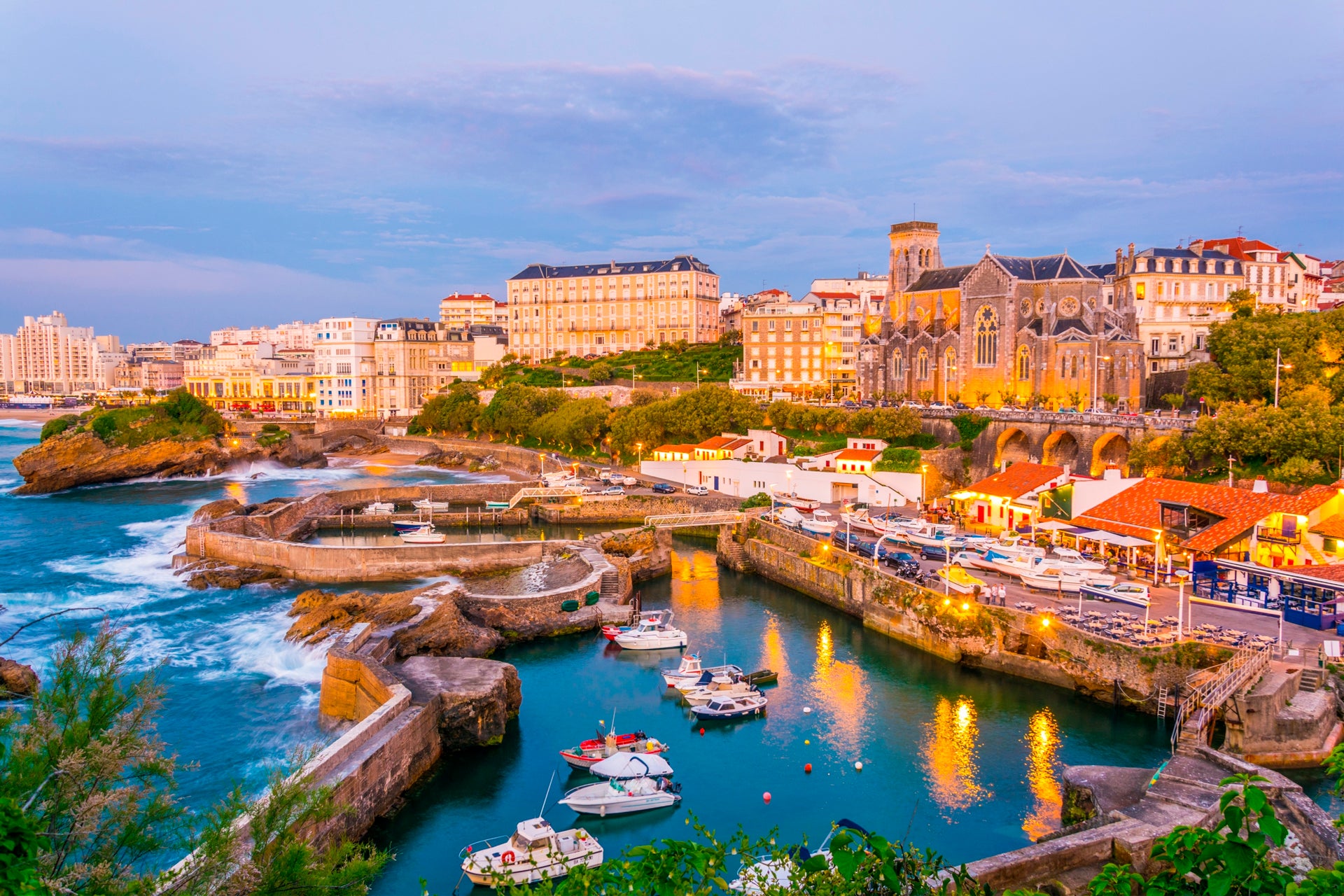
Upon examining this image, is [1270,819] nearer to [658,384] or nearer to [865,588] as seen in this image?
[865,588]

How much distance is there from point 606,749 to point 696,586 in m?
18.2

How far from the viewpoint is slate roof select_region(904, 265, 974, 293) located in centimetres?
6925

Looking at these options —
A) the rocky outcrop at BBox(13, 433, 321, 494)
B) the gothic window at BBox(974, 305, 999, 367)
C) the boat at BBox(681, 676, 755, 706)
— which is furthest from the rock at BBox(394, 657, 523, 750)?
the rocky outcrop at BBox(13, 433, 321, 494)

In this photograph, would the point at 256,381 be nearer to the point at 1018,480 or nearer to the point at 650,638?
Answer: the point at 1018,480

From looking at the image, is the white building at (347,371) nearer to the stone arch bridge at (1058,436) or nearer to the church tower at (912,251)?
the church tower at (912,251)

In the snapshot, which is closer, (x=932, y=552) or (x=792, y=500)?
(x=932, y=552)

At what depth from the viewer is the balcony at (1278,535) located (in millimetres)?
29469

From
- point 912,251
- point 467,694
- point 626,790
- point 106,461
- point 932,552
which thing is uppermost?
point 912,251

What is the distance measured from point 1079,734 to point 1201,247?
6466cm

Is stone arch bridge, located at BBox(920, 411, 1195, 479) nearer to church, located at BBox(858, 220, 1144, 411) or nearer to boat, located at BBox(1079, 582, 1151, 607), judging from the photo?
church, located at BBox(858, 220, 1144, 411)

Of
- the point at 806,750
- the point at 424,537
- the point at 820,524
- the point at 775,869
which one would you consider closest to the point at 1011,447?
the point at 820,524

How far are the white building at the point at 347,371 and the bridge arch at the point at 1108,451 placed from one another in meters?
94.9

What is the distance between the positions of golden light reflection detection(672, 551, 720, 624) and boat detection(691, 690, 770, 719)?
8715mm

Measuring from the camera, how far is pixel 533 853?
55.4 feet
